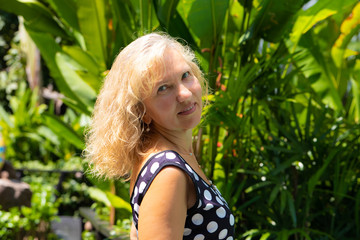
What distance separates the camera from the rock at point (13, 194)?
380cm

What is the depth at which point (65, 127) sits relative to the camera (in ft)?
9.55

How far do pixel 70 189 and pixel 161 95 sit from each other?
444cm

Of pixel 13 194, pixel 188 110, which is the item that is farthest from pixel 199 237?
pixel 13 194

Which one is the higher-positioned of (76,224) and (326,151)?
(326,151)

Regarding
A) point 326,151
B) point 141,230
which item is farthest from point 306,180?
point 141,230

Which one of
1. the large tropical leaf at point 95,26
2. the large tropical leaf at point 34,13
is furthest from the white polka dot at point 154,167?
the large tropical leaf at point 34,13

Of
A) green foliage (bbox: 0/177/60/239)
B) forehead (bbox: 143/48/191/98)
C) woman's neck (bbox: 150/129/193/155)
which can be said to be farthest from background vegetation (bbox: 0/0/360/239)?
forehead (bbox: 143/48/191/98)

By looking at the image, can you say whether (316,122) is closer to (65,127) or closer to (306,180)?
(306,180)

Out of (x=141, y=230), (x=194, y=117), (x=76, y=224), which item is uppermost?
(x=194, y=117)

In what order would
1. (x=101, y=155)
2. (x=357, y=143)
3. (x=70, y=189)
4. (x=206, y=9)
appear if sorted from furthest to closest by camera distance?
(x=70, y=189) → (x=357, y=143) → (x=206, y=9) → (x=101, y=155)

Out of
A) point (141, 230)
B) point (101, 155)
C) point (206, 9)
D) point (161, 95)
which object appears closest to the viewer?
point (141, 230)

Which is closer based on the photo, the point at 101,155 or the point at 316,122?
the point at 101,155

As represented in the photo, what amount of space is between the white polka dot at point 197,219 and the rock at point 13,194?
307 centimetres

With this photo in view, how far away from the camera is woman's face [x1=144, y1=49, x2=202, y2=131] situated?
111cm
